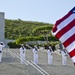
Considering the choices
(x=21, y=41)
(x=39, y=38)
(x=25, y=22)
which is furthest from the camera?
(x=25, y=22)

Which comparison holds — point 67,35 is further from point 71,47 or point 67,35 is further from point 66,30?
point 71,47

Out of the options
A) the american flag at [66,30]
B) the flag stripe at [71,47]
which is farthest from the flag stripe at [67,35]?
the flag stripe at [71,47]

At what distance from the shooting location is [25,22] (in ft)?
224

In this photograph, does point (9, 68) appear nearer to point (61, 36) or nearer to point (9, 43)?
point (61, 36)

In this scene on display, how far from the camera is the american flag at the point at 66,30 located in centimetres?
527

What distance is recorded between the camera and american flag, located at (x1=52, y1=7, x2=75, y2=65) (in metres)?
5.27

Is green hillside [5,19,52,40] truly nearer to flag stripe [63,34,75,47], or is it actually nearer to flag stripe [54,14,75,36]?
flag stripe [54,14,75,36]

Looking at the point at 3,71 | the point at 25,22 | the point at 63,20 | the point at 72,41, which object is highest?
the point at 25,22

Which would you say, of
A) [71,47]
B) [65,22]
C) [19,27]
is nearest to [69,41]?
[71,47]

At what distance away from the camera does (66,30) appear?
5391 millimetres

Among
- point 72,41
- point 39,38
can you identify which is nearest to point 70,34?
point 72,41

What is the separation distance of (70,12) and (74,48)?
0.61 m

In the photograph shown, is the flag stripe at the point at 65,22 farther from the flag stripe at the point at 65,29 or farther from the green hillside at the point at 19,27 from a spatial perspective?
the green hillside at the point at 19,27

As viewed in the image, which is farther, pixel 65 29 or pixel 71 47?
pixel 65 29
